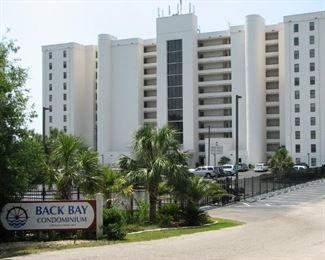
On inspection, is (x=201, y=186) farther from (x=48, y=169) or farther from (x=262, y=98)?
(x=262, y=98)

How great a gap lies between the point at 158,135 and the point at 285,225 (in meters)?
6.57

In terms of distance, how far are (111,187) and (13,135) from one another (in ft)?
18.8

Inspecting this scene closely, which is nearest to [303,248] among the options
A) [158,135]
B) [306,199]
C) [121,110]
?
[158,135]

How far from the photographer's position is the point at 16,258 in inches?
593

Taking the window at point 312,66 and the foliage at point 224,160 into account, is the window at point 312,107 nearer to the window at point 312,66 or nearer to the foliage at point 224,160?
the window at point 312,66

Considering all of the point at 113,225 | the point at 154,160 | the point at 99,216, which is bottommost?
the point at 113,225

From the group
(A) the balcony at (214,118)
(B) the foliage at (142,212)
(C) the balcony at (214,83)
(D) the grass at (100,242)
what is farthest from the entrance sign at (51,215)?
(C) the balcony at (214,83)

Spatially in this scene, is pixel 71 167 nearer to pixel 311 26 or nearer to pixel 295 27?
pixel 295 27

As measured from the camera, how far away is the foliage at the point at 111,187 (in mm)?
22688

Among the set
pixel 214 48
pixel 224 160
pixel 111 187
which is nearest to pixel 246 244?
pixel 111 187

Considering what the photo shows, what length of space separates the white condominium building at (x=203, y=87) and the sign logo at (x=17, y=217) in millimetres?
74285

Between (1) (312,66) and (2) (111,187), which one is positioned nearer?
(2) (111,187)

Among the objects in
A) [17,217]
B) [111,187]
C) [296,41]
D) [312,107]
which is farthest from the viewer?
[296,41]

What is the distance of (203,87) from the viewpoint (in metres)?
115
